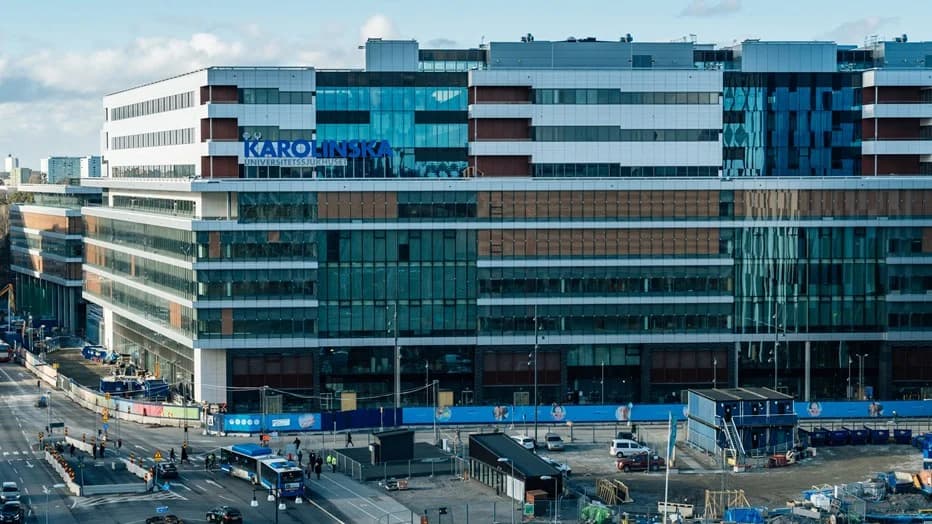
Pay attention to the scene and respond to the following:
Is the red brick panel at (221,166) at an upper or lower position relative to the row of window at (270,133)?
lower

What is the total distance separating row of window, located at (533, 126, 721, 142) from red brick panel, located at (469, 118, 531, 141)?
4.20ft

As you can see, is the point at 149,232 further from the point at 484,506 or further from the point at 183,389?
the point at 484,506

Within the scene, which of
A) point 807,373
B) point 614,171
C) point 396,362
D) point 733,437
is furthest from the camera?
point 807,373

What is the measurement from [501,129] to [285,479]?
193ft

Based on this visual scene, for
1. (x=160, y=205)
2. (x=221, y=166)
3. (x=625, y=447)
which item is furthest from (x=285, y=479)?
(x=160, y=205)

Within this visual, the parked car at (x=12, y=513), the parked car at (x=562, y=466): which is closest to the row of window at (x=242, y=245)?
the parked car at (x=562, y=466)

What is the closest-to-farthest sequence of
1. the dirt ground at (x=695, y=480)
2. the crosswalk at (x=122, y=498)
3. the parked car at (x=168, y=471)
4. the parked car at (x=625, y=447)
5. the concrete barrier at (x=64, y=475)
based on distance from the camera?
1. the dirt ground at (x=695, y=480)
2. the crosswalk at (x=122, y=498)
3. the concrete barrier at (x=64, y=475)
4. the parked car at (x=168, y=471)
5. the parked car at (x=625, y=447)

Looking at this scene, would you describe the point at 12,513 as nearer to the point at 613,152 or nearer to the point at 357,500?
the point at 357,500

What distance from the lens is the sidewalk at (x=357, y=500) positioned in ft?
375

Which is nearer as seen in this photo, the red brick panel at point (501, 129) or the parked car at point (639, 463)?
the parked car at point (639, 463)

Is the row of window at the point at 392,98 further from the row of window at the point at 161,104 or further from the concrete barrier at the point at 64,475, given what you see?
the concrete barrier at the point at 64,475

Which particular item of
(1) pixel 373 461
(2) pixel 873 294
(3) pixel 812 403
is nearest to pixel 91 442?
(1) pixel 373 461

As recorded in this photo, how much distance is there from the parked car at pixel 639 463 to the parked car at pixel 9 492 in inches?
1999

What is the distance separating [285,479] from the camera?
120125 mm
